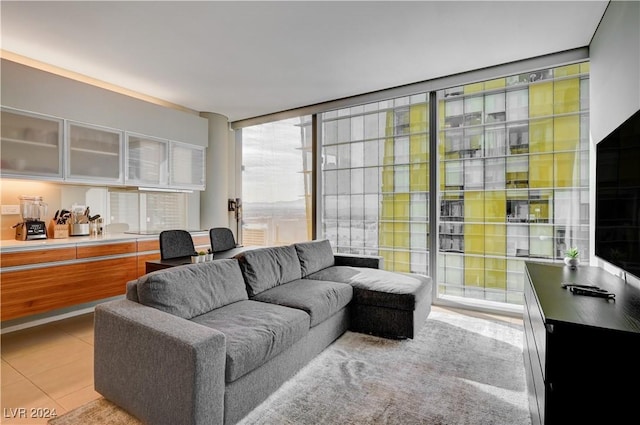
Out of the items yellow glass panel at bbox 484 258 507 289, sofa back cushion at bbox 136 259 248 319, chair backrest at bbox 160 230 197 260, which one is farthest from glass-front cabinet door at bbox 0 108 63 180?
yellow glass panel at bbox 484 258 507 289

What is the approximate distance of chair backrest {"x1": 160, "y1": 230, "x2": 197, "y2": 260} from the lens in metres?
3.42

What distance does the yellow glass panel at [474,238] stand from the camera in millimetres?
3848

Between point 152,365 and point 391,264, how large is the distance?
3.37 meters

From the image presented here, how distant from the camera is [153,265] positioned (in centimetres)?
314

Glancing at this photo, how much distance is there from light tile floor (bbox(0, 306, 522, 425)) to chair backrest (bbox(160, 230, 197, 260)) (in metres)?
0.99

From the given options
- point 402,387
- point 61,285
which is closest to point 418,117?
point 402,387

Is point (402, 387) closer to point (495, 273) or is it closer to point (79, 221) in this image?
point (495, 273)

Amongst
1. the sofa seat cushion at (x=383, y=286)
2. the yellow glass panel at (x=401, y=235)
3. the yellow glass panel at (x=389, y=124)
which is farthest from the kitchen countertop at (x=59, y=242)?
the yellow glass panel at (x=389, y=124)

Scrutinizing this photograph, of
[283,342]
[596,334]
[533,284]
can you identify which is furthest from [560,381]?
[283,342]

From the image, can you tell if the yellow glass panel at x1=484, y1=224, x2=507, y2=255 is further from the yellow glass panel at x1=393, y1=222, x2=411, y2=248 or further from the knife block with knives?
the knife block with knives

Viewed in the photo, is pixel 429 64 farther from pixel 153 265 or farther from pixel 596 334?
pixel 153 265

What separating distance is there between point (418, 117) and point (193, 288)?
3.38 m

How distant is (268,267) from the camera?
2.86 meters

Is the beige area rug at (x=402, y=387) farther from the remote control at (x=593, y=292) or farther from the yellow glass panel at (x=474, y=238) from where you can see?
the yellow glass panel at (x=474, y=238)
